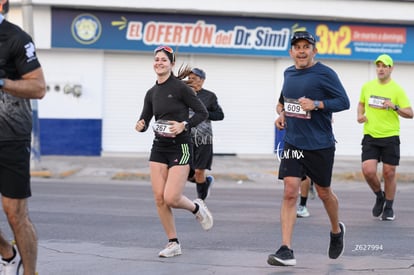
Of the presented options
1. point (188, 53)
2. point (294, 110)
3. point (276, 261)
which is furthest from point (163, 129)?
point (188, 53)

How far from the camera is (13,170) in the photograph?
17.3 feet

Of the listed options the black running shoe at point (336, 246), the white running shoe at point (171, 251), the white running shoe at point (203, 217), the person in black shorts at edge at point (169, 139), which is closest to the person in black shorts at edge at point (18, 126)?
the white running shoe at point (171, 251)

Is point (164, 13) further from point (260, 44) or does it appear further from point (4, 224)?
point (4, 224)

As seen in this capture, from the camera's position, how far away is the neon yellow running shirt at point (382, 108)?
10164 millimetres

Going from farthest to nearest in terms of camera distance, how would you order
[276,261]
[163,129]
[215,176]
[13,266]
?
1. [215,176]
2. [163,129]
3. [276,261]
4. [13,266]

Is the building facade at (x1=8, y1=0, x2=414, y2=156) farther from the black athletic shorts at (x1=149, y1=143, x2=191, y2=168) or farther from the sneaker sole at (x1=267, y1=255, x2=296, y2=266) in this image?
the sneaker sole at (x1=267, y1=255, x2=296, y2=266)

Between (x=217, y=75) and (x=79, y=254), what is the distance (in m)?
14.8

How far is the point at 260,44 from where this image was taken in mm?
21969

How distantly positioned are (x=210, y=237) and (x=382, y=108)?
3.11 metres

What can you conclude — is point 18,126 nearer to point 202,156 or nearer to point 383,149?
point 202,156

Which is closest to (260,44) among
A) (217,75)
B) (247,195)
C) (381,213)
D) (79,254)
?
(217,75)

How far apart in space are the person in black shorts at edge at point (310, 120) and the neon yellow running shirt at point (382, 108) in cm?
319

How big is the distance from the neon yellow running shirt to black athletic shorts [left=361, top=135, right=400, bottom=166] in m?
0.07

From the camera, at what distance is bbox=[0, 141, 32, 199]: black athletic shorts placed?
206 inches
